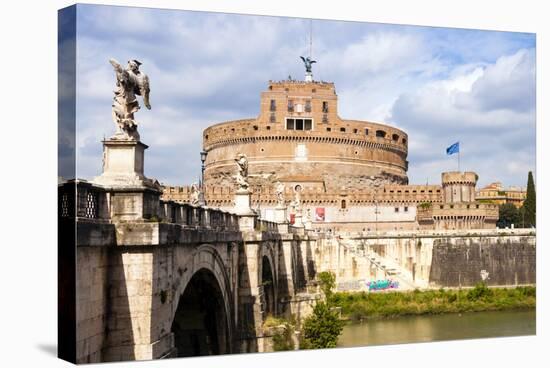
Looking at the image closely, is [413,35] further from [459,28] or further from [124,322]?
[124,322]

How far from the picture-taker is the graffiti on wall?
122 feet

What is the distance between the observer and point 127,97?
10.3m

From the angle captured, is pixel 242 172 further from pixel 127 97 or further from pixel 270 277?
pixel 127 97

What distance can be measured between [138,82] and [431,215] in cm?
4840

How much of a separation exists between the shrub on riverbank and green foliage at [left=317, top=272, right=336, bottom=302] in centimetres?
44

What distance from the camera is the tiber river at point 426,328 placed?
85.0 ft

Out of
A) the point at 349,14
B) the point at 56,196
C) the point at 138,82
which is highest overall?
the point at 349,14

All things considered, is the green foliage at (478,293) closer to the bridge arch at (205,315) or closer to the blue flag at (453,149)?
the blue flag at (453,149)

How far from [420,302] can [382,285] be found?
2.13 m

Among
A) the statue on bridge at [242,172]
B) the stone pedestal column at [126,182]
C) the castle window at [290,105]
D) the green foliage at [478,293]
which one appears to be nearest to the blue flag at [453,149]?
the green foliage at [478,293]

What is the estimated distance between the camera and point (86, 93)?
1193 centimetres

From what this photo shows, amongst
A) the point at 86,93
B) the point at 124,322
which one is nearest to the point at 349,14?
the point at 86,93

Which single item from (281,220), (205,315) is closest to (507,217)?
(281,220)

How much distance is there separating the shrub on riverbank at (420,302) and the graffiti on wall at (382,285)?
0.52m
